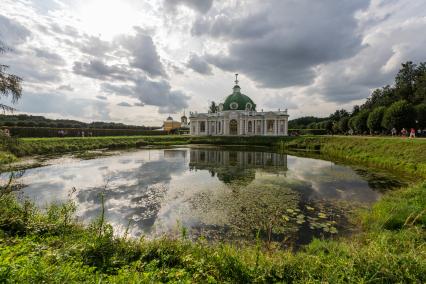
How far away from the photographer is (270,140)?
4438 centimetres

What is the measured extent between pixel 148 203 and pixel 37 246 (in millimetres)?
5455

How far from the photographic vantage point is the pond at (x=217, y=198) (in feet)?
23.9

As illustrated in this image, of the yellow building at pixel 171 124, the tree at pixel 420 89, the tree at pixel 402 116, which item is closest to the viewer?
the tree at pixel 402 116

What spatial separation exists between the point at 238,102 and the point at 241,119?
6.33 meters

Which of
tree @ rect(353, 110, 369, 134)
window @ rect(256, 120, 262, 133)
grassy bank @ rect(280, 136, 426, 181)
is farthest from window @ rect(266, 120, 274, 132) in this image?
grassy bank @ rect(280, 136, 426, 181)

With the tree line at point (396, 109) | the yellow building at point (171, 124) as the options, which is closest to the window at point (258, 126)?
the tree line at point (396, 109)

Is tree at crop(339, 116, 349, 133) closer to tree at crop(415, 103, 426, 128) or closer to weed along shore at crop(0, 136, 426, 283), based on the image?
tree at crop(415, 103, 426, 128)

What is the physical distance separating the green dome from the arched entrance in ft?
14.0

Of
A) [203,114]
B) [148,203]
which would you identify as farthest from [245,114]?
[148,203]

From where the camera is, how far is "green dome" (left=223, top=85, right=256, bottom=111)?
204 feet

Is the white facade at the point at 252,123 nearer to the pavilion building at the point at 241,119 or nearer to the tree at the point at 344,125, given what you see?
the pavilion building at the point at 241,119

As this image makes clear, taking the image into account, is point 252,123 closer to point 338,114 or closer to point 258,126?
point 258,126

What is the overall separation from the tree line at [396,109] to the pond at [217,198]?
26478mm

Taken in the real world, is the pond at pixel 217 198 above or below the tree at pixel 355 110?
below
